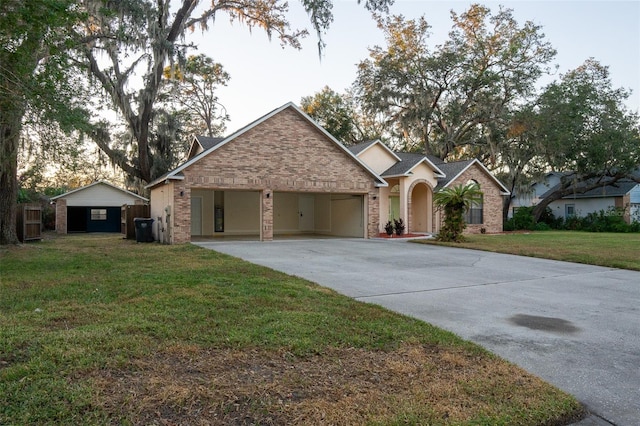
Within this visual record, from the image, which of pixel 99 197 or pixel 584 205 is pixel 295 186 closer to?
pixel 99 197

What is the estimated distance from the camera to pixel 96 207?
29703 millimetres

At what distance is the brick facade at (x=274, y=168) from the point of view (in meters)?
16.1

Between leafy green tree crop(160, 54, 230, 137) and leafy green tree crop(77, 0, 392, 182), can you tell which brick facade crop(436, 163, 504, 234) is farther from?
leafy green tree crop(160, 54, 230, 137)

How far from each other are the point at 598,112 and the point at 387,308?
97.5 ft

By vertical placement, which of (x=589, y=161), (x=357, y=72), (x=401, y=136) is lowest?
(x=589, y=161)

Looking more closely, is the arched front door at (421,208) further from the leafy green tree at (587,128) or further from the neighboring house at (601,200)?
the neighboring house at (601,200)

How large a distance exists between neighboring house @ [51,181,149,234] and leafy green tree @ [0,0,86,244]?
2125 cm

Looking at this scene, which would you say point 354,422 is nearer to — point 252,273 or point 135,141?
point 252,273

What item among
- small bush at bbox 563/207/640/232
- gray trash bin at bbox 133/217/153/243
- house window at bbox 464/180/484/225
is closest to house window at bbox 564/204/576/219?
small bush at bbox 563/207/640/232

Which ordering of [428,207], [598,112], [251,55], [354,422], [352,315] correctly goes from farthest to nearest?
[598,112], [428,207], [251,55], [352,315], [354,422]

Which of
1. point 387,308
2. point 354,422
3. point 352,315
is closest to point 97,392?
point 354,422

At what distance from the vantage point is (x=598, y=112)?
28297 mm

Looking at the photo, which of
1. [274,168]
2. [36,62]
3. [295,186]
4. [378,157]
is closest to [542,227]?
[378,157]

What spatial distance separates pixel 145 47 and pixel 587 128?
90.2 ft
